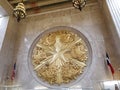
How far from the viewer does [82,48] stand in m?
4.96

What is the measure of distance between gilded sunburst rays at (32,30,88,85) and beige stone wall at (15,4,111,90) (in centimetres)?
28

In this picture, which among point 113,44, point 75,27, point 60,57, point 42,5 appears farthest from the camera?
point 42,5

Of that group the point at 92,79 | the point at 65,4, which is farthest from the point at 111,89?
the point at 65,4

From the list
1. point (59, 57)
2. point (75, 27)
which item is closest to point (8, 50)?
point (59, 57)

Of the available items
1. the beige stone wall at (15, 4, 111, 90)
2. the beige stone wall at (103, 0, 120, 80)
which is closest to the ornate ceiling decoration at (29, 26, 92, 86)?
the beige stone wall at (15, 4, 111, 90)

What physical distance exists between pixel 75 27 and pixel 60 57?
3.83 feet

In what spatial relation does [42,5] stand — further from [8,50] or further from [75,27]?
[8,50]

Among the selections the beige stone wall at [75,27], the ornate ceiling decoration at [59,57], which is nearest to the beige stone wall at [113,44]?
the beige stone wall at [75,27]

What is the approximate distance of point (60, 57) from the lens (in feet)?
16.4

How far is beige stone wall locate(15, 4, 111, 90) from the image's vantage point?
4511mm

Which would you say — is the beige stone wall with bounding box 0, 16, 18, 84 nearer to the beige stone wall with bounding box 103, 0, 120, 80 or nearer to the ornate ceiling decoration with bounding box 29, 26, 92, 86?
the ornate ceiling decoration with bounding box 29, 26, 92, 86

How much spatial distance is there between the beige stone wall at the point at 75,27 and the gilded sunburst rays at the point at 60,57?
0.92 ft

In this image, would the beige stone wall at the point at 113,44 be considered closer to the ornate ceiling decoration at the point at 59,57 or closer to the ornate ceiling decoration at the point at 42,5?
the ornate ceiling decoration at the point at 59,57

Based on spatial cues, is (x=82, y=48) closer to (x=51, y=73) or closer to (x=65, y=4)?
(x=51, y=73)
